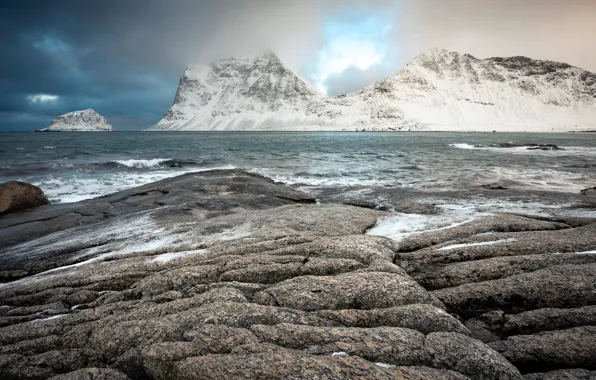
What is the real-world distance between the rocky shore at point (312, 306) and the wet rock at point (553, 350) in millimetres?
18

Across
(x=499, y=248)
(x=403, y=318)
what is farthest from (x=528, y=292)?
(x=403, y=318)

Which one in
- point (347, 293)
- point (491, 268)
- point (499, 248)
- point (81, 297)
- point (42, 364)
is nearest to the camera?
point (42, 364)

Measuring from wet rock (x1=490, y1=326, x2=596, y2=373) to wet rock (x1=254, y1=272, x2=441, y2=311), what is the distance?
4.82 feet

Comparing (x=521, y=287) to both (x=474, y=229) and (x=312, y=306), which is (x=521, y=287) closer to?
(x=474, y=229)

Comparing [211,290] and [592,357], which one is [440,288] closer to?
[592,357]

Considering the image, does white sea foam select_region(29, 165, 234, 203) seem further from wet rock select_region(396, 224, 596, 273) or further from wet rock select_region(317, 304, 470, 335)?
wet rock select_region(317, 304, 470, 335)

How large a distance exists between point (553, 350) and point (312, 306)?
3950mm

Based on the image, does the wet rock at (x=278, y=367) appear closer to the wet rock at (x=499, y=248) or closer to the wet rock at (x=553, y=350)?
the wet rock at (x=553, y=350)

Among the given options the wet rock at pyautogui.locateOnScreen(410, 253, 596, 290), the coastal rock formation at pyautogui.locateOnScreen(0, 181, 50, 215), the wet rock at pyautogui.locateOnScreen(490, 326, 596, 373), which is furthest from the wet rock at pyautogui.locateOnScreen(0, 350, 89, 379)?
the coastal rock formation at pyautogui.locateOnScreen(0, 181, 50, 215)

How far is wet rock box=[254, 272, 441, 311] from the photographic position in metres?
6.40

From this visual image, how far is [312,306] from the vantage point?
6367 mm

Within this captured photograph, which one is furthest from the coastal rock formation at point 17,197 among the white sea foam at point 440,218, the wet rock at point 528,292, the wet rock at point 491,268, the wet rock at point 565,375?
the wet rock at point 565,375

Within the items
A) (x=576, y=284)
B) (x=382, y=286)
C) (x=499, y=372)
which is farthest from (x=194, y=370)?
(x=576, y=284)

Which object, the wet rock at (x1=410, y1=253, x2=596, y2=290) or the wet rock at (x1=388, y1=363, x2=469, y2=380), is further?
the wet rock at (x1=410, y1=253, x2=596, y2=290)
